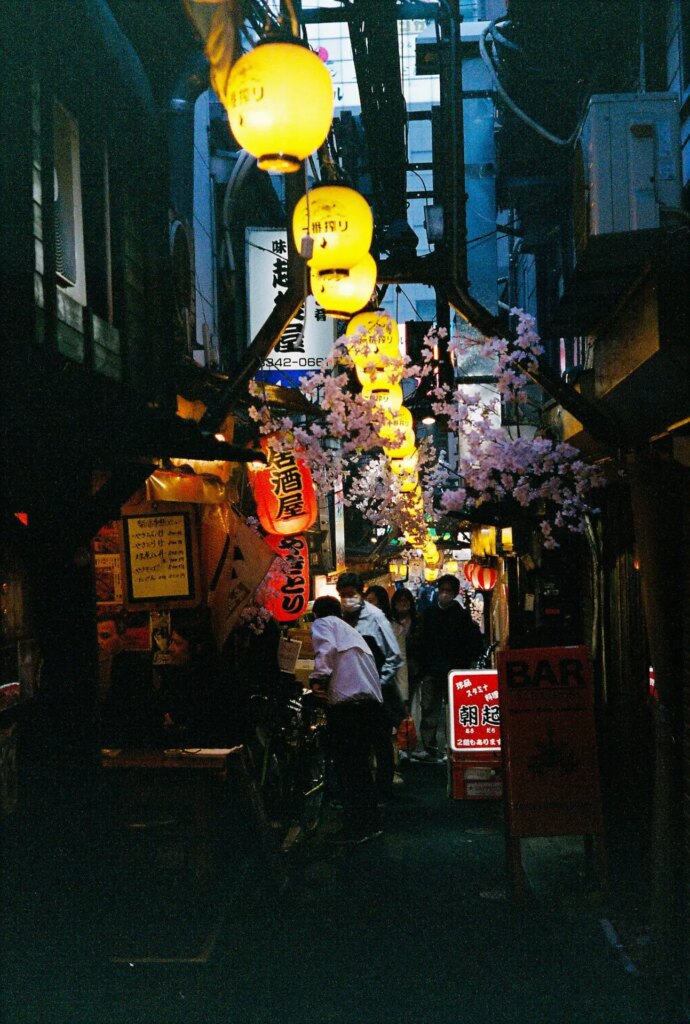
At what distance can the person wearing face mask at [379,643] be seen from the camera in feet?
46.5

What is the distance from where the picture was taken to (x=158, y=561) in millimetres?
11656

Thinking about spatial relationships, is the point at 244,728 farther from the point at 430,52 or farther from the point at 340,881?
the point at 430,52

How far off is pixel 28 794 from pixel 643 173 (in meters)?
7.56

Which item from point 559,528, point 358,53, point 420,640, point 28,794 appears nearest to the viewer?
point 28,794

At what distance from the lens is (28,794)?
8.40 metres

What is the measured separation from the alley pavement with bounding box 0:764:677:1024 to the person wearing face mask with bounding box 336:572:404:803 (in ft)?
11.7

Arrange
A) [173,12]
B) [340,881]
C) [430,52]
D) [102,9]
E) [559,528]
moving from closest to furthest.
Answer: [102,9] → [340,881] → [173,12] → [559,528] → [430,52]

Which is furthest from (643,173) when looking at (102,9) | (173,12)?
(173,12)

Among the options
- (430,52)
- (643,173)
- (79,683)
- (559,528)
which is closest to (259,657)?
(79,683)

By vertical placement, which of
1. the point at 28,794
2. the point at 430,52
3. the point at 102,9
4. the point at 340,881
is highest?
the point at 430,52

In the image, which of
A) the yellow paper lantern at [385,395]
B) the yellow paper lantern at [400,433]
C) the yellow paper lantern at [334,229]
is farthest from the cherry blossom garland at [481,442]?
the yellow paper lantern at [334,229]

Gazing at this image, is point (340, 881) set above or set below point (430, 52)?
below

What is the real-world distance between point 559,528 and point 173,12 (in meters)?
8.73

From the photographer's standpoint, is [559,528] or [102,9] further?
[559,528]
